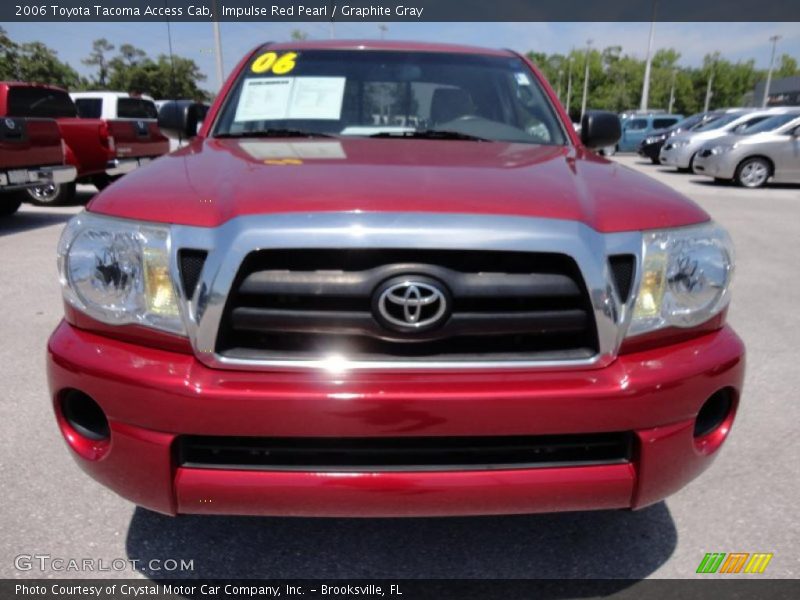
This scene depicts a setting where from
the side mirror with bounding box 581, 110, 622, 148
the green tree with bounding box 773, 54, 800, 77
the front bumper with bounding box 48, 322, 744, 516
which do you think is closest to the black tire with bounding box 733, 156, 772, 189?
the side mirror with bounding box 581, 110, 622, 148

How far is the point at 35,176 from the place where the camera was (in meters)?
7.93

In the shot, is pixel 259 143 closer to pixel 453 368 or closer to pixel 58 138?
pixel 453 368

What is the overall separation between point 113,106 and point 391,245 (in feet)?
49.5

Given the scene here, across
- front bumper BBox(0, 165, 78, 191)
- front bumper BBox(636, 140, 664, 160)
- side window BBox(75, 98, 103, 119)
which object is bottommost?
front bumper BBox(636, 140, 664, 160)

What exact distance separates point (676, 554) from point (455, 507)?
1019 millimetres

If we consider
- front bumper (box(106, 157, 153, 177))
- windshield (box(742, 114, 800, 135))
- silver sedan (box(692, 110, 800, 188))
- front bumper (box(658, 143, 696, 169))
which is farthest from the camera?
front bumper (box(658, 143, 696, 169))

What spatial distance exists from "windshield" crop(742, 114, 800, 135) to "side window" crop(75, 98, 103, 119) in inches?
582

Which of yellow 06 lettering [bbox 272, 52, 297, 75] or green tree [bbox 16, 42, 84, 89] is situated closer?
yellow 06 lettering [bbox 272, 52, 297, 75]

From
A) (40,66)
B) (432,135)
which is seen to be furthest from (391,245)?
(40,66)

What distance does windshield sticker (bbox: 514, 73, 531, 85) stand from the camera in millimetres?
3148

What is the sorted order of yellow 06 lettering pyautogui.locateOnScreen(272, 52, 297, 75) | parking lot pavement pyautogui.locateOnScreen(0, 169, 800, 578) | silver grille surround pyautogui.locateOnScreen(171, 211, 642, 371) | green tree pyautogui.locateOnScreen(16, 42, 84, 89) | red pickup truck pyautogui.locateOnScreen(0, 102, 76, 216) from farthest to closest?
green tree pyautogui.locateOnScreen(16, 42, 84, 89)
red pickup truck pyautogui.locateOnScreen(0, 102, 76, 216)
yellow 06 lettering pyautogui.locateOnScreen(272, 52, 297, 75)
parking lot pavement pyautogui.locateOnScreen(0, 169, 800, 578)
silver grille surround pyautogui.locateOnScreen(171, 211, 642, 371)

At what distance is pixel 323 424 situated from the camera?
5.07 ft

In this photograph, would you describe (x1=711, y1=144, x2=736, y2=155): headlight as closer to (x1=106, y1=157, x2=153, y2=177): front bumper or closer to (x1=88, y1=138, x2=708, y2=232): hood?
(x1=106, y1=157, x2=153, y2=177): front bumper

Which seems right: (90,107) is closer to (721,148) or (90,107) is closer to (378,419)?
(721,148)
